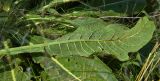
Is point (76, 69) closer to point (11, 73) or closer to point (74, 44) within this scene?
point (74, 44)

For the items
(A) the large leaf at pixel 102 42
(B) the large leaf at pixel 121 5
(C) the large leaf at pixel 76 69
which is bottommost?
(C) the large leaf at pixel 76 69

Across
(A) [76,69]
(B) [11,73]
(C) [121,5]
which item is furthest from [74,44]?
(C) [121,5]

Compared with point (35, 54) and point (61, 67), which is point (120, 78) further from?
point (35, 54)

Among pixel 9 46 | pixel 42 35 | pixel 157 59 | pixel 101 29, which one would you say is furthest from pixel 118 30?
pixel 9 46

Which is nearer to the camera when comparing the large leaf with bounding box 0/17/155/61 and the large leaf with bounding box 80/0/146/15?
the large leaf with bounding box 0/17/155/61

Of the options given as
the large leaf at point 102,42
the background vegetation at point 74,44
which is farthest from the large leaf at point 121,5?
the large leaf at point 102,42

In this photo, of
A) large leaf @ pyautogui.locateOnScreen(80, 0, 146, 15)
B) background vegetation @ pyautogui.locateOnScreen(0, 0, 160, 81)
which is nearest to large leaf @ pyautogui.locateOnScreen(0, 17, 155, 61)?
background vegetation @ pyautogui.locateOnScreen(0, 0, 160, 81)

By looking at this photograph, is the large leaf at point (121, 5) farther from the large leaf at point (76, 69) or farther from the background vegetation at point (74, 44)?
the large leaf at point (76, 69)

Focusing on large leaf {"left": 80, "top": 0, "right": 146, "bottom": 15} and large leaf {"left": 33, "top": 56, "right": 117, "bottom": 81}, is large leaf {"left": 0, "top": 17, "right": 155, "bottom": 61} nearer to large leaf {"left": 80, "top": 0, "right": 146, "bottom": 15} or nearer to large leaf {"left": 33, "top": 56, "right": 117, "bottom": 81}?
large leaf {"left": 33, "top": 56, "right": 117, "bottom": 81}
